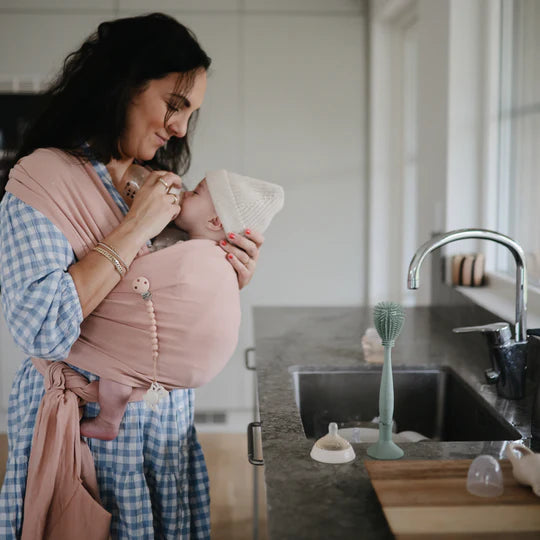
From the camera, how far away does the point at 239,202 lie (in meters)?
1.46

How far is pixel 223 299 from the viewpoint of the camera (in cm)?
134

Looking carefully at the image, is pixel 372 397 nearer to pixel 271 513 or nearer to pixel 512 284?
pixel 512 284

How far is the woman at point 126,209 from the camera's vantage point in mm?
1257

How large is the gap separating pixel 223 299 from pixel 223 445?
2.48 m

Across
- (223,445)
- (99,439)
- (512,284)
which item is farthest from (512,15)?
(223,445)

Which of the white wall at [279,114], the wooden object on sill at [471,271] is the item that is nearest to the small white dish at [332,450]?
the wooden object on sill at [471,271]

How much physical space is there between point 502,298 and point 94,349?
130 cm

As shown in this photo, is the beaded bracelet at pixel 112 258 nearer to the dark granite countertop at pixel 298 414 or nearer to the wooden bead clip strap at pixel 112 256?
the wooden bead clip strap at pixel 112 256

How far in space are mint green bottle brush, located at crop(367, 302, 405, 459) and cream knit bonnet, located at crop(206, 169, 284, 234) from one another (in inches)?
15.9

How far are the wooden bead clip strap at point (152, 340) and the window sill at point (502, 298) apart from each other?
36.6 inches

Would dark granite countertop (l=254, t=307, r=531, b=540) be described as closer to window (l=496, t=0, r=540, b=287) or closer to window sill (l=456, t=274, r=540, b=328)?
window sill (l=456, t=274, r=540, b=328)

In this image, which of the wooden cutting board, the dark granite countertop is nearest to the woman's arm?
the dark granite countertop

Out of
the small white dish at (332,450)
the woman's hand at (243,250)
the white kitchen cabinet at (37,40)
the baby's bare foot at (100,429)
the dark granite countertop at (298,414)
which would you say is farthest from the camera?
the white kitchen cabinet at (37,40)

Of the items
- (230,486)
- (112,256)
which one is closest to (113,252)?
(112,256)
